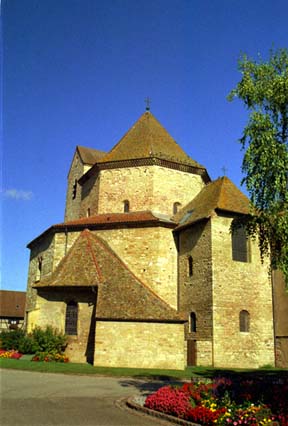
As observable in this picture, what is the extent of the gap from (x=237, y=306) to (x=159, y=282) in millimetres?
5134

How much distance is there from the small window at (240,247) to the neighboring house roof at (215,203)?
149 centimetres

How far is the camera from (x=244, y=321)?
2334 cm

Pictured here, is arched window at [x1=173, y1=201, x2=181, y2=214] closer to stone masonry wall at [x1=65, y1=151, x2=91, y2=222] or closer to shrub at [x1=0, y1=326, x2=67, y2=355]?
stone masonry wall at [x1=65, y1=151, x2=91, y2=222]

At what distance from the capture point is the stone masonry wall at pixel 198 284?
73.9ft

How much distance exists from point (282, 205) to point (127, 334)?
488 inches

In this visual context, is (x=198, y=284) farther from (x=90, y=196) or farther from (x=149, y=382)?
(x=90, y=196)

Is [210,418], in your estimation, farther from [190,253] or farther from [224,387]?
[190,253]

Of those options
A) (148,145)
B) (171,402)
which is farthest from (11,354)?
(148,145)

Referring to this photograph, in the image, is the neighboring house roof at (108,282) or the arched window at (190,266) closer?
the neighboring house roof at (108,282)

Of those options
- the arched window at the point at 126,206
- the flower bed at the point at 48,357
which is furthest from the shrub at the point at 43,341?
the arched window at the point at 126,206

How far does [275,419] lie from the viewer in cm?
913

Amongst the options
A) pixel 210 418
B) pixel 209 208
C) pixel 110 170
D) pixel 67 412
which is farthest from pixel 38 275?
pixel 210 418

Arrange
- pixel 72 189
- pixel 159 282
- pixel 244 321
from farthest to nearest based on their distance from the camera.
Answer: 1. pixel 72 189
2. pixel 159 282
3. pixel 244 321

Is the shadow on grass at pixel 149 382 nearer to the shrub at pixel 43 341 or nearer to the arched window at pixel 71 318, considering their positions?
the shrub at pixel 43 341
